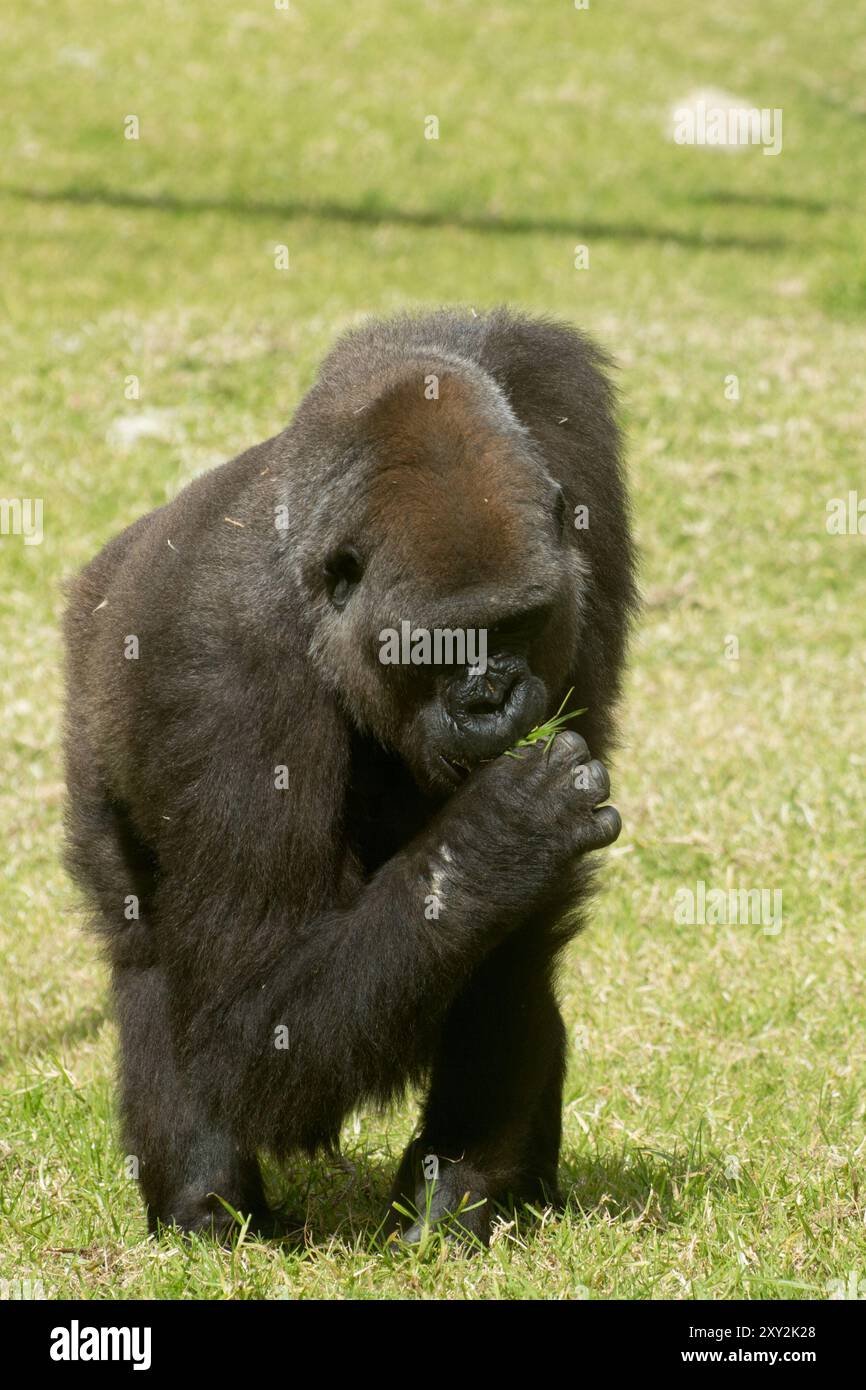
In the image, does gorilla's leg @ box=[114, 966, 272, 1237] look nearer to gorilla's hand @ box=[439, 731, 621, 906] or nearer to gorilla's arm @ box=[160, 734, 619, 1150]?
gorilla's arm @ box=[160, 734, 619, 1150]

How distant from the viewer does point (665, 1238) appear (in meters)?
4.50

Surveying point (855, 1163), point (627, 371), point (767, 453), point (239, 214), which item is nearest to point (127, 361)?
point (627, 371)

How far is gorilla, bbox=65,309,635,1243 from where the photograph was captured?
3.98m

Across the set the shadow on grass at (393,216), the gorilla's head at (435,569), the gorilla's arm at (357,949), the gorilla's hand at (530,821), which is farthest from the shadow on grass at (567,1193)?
the shadow on grass at (393,216)

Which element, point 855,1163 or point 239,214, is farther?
point 239,214

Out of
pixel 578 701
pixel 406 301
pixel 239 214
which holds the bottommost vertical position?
pixel 578 701

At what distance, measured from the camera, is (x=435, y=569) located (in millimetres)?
3869

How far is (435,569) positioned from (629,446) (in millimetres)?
8408

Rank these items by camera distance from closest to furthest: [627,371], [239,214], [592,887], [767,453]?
[592,887] < [767,453] < [627,371] < [239,214]

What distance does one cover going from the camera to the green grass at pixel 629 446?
4.84 metres

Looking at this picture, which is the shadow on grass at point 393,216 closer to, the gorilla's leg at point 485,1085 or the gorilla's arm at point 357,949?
the gorilla's leg at point 485,1085

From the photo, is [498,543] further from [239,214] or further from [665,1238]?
[239,214]

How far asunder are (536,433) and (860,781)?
411 cm

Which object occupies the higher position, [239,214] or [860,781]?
[239,214]
